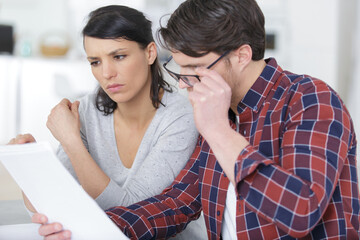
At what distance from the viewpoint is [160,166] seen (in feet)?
4.66

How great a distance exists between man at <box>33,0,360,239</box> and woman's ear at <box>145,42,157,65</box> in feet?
1.52

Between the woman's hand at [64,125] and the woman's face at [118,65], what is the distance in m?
0.15

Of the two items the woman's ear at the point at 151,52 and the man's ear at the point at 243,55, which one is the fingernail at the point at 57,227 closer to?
the man's ear at the point at 243,55

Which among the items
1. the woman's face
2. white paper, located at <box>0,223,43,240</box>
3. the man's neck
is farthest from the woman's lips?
white paper, located at <box>0,223,43,240</box>

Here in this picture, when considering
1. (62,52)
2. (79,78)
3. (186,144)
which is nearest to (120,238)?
(186,144)

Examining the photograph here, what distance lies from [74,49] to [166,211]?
4.00m

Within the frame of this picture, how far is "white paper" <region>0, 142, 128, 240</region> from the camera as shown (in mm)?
809

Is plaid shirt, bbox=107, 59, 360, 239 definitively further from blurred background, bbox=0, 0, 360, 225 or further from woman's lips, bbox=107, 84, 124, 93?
blurred background, bbox=0, 0, 360, 225

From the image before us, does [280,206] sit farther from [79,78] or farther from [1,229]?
[79,78]

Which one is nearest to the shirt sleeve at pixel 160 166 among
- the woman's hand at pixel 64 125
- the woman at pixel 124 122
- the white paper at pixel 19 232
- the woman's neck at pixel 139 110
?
the woman at pixel 124 122

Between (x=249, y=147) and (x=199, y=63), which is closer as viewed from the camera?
(x=249, y=147)

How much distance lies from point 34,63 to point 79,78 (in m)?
0.43

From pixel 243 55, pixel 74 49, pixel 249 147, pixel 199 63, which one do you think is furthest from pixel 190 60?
pixel 74 49

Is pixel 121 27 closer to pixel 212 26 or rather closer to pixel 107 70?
pixel 107 70
